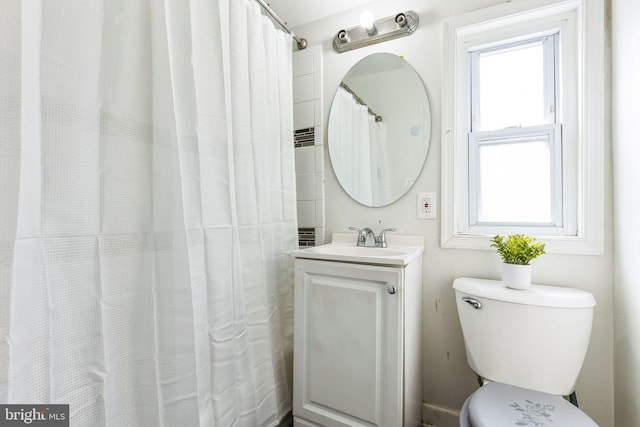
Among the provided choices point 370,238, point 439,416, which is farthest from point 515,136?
point 439,416

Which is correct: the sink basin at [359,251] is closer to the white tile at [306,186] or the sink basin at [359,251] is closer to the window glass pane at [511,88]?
the white tile at [306,186]

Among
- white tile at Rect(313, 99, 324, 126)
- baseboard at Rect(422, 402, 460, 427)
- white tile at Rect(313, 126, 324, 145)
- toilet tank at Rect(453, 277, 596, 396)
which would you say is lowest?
baseboard at Rect(422, 402, 460, 427)

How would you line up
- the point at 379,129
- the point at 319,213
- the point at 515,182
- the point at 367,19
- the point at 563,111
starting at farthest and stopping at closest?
the point at 319,213
the point at 379,129
the point at 367,19
the point at 515,182
the point at 563,111

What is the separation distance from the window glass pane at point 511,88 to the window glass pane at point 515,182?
0.38 feet

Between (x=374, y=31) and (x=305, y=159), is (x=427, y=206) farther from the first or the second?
(x=374, y=31)

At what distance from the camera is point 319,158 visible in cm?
170

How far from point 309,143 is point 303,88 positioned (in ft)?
1.19

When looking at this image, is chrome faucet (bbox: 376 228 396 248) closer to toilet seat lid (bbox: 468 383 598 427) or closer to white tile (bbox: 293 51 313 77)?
toilet seat lid (bbox: 468 383 598 427)

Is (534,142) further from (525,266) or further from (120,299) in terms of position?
(120,299)

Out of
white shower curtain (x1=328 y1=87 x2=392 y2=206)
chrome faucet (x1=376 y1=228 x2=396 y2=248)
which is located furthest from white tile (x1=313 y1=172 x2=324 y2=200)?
chrome faucet (x1=376 y1=228 x2=396 y2=248)

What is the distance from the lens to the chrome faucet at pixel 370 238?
145cm

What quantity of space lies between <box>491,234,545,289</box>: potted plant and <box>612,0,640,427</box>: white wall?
0.25 meters

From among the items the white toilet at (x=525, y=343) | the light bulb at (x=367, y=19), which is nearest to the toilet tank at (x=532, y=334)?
the white toilet at (x=525, y=343)

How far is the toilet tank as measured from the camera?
3.26 ft
